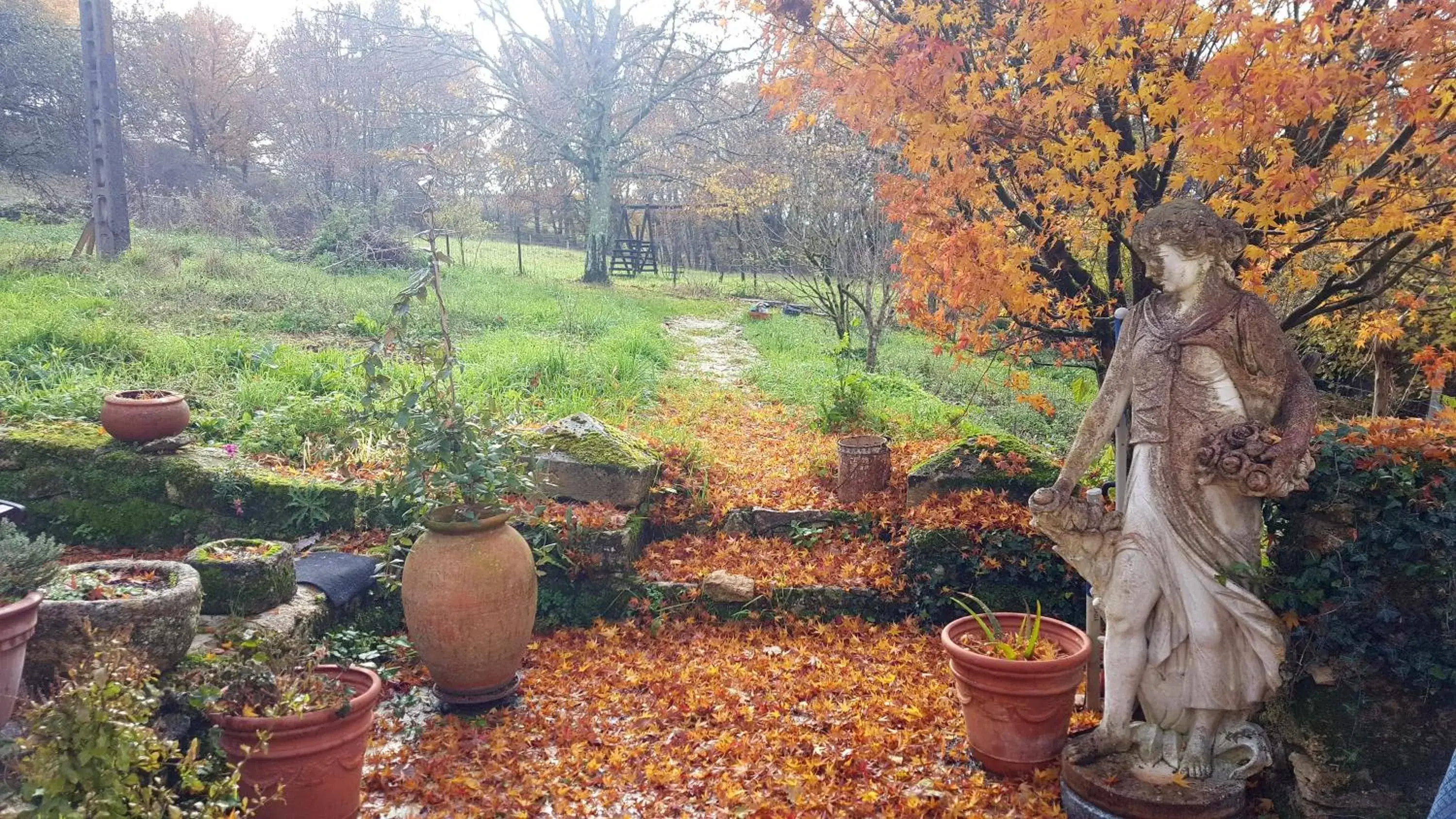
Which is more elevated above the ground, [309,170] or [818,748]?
[309,170]

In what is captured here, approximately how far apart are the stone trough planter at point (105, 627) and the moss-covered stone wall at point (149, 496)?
6.47ft

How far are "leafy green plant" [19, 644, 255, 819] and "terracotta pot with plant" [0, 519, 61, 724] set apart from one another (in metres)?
0.42

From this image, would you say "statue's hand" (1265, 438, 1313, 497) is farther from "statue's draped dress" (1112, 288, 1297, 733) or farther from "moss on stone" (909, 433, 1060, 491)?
"moss on stone" (909, 433, 1060, 491)

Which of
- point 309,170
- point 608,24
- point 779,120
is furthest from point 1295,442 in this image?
point 309,170

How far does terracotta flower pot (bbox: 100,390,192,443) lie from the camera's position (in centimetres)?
509

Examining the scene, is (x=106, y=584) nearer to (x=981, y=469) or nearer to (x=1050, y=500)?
(x=1050, y=500)

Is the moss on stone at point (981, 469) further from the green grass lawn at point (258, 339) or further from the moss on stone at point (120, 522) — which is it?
the moss on stone at point (120, 522)

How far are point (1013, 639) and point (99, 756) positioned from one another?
10.5ft

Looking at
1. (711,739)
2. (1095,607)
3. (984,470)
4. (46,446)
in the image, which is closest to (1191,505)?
(1095,607)

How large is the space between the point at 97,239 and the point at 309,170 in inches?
575

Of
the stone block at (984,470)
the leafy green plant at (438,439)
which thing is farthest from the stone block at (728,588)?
the leafy green plant at (438,439)

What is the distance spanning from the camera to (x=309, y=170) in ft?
86.2

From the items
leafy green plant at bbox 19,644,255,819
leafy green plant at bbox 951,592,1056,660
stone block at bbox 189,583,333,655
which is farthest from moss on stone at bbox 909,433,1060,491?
leafy green plant at bbox 19,644,255,819

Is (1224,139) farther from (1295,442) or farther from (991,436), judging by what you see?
(991,436)
